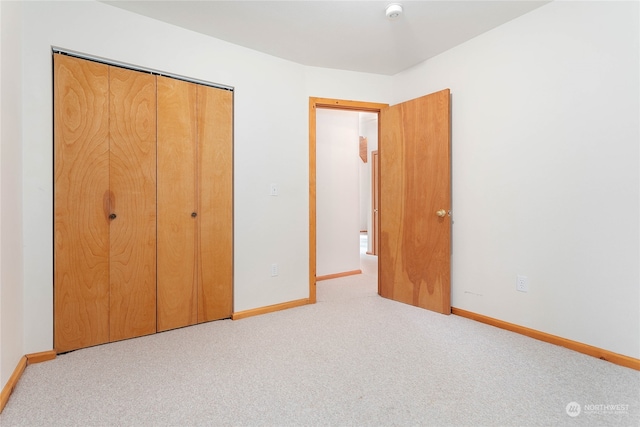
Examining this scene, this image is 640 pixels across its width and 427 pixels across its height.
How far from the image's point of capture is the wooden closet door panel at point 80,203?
1932 mm

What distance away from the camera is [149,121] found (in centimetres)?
223

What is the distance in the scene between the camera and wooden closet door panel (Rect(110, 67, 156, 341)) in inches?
83.2

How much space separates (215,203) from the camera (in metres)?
2.52

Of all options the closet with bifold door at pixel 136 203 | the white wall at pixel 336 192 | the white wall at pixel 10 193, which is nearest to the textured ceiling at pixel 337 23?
the closet with bifold door at pixel 136 203

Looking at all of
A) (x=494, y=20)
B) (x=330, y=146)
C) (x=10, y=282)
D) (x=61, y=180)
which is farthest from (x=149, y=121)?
(x=494, y=20)

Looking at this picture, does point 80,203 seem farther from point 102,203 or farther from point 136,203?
point 136,203

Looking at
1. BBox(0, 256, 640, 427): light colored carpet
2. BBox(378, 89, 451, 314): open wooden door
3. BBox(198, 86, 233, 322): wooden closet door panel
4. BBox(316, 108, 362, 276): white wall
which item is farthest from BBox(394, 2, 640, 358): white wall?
BBox(198, 86, 233, 322): wooden closet door panel

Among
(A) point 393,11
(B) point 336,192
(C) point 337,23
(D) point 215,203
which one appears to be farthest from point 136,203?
(B) point 336,192

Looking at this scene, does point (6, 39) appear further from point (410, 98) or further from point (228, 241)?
point (410, 98)

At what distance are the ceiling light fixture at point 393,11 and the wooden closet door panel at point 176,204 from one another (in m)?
1.57

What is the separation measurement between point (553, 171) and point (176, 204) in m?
2.78

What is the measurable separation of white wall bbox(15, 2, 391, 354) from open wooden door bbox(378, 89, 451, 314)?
0.61m

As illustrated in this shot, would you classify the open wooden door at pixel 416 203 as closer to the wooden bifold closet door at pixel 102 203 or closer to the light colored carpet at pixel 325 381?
the light colored carpet at pixel 325 381

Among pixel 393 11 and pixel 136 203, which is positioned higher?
pixel 393 11
